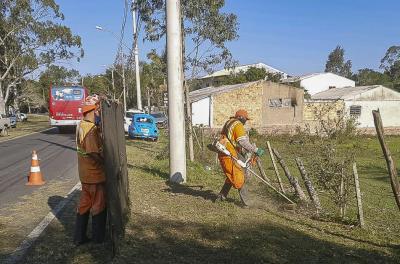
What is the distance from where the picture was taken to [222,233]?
6.73m

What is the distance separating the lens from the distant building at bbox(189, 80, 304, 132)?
35656mm

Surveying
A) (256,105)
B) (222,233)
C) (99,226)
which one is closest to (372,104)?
(256,105)

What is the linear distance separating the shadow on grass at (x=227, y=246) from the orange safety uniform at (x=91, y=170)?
26.1 inches

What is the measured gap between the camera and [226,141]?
330 inches

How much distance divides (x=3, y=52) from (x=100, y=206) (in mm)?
42459

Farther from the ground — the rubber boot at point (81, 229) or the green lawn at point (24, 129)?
the rubber boot at point (81, 229)

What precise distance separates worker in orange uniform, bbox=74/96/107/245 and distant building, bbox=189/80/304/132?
28.8m

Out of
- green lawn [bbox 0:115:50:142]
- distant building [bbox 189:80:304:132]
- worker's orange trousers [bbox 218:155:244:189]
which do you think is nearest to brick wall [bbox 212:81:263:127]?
distant building [bbox 189:80:304:132]

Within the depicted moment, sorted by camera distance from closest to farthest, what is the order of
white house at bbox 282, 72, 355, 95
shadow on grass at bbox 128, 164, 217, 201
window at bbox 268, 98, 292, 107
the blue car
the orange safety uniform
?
the orange safety uniform, shadow on grass at bbox 128, 164, 217, 201, the blue car, window at bbox 268, 98, 292, 107, white house at bbox 282, 72, 355, 95

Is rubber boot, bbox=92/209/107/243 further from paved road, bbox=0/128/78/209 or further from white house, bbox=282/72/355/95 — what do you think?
white house, bbox=282/72/355/95

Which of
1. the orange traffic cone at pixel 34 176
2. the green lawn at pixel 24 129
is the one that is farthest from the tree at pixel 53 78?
the orange traffic cone at pixel 34 176

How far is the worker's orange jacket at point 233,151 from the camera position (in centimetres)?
829

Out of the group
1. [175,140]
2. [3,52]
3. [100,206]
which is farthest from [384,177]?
[3,52]

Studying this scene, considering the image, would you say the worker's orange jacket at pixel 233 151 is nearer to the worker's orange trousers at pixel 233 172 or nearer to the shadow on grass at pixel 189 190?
the worker's orange trousers at pixel 233 172
